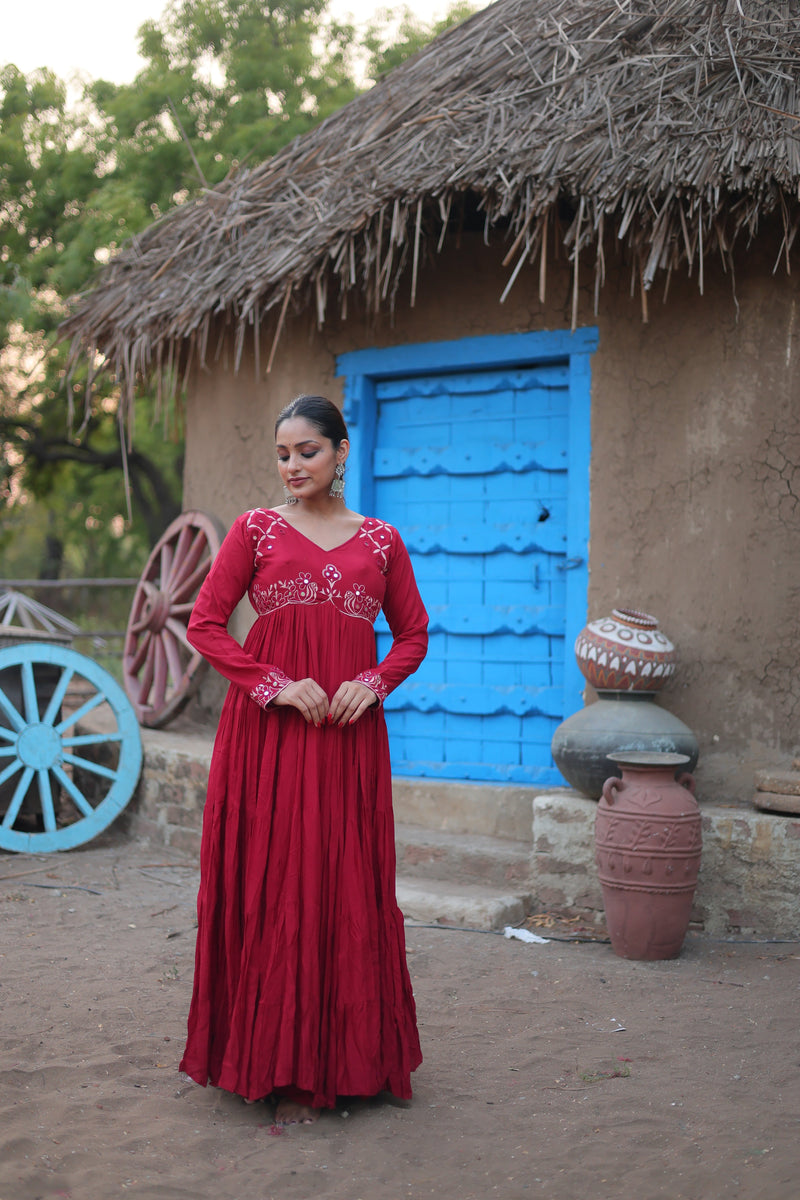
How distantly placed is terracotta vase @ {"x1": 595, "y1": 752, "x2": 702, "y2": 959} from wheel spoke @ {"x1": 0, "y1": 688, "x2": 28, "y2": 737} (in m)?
3.16

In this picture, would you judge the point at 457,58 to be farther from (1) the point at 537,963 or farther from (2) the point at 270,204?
(1) the point at 537,963

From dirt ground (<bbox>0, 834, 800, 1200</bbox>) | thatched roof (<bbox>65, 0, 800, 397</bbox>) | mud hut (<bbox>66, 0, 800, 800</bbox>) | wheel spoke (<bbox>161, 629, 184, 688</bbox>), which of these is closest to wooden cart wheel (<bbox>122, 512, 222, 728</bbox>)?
wheel spoke (<bbox>161, 629, 184, 688</bbox>)

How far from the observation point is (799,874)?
4129 millimetres

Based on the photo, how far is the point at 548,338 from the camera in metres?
5.06

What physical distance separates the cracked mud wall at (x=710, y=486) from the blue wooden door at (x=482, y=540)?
0.21 metres

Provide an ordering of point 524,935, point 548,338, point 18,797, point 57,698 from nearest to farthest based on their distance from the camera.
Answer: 1. point 524,935
2. point 548,338
3. point 18,797
4. point 57,698

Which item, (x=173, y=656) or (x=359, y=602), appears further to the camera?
(x=173, y=656)

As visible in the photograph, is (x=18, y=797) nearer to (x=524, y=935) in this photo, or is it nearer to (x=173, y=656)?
(x=173, y=656)

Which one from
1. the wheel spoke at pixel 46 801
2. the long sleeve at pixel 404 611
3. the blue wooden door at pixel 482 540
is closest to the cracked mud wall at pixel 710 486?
the blue wooden door at pixel 482 540

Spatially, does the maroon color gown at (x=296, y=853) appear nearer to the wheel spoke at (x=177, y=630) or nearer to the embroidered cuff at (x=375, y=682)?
the embroidered cuff at (x=375, y=682)

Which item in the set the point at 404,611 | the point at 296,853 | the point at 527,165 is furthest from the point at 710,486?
the point at 296,853

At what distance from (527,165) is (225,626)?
2.75 m

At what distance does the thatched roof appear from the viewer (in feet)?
13.9

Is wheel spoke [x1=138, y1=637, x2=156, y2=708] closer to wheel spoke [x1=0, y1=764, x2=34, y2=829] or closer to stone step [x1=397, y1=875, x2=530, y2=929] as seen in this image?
wheel spoke [x1=0, y1=764, x2=34, y2=829]
